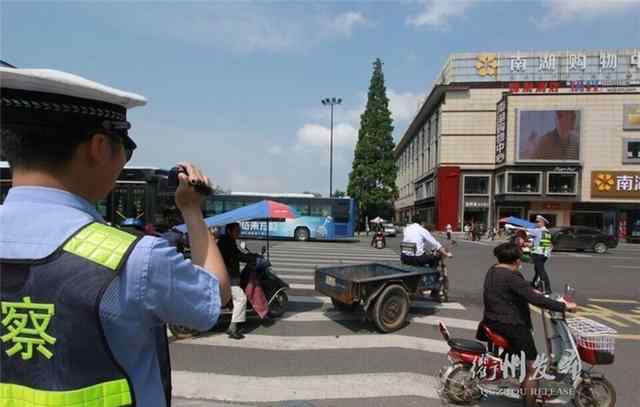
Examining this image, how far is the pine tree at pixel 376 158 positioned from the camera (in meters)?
47.5

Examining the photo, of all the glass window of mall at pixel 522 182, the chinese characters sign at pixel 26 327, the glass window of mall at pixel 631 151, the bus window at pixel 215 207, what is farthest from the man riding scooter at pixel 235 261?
the glass window of mall at pixel 631 151

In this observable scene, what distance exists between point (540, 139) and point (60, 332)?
43.8 metres

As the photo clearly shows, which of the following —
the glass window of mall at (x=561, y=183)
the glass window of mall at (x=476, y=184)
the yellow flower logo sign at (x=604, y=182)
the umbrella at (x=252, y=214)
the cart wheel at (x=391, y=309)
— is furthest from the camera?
the glass window of mall at (x=476, y=184)

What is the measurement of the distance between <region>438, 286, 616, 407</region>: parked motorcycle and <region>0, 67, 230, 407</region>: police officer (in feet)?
11.3

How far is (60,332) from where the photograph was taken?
3.41 feet

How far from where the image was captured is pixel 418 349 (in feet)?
18.1

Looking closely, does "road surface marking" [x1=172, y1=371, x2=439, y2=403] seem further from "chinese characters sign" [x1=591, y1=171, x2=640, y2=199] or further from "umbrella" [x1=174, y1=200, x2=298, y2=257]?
"chinese characters sign" [x1=591, y1=171, x2=640, y2=199]

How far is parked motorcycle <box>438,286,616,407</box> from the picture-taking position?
3.77 meters

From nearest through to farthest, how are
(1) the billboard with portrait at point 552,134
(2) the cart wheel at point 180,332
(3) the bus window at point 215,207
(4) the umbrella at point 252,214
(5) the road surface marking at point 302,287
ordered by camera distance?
1. (2) the cart wheel at point 180,332
2. (4) the umbrella at point 252,214
3. (5) the road surface marking at point 302,287
4. (3) the bus window at point 215,207
5. (1) the billboard with portrait at point 552,134

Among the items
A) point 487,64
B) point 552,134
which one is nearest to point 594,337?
point 552,134

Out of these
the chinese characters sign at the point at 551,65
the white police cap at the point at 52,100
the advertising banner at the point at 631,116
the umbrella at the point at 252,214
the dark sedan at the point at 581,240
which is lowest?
the dark sedan at the point at 581,240

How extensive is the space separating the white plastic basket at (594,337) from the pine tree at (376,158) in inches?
1697

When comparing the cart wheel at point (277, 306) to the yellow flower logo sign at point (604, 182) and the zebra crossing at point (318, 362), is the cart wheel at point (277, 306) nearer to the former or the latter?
the zebra crossing at point (318, 362)

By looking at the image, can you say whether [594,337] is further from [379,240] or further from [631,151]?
[631,151]
